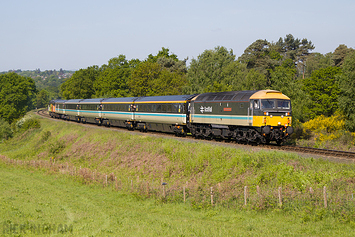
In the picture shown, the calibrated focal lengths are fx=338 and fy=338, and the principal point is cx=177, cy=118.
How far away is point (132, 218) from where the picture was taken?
18.6m

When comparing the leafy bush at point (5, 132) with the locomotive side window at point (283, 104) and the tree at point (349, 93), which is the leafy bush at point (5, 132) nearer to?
the tree at point (349, 93)

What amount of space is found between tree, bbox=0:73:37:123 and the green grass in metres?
87.4

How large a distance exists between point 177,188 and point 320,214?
1062 cm

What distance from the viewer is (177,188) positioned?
23.5 m

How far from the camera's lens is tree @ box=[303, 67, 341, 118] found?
157 feet

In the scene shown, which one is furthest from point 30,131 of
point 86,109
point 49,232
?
point 49,232

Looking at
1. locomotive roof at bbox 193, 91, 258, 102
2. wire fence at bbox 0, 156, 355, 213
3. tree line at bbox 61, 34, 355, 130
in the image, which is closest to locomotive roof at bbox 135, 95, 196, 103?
locomotive roof at bbox 193, 91, 258, 102

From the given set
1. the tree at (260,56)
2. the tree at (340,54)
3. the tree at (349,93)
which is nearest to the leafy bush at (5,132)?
the tree at (260,56)

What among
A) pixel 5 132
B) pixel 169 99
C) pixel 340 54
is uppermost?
pixel 340 54

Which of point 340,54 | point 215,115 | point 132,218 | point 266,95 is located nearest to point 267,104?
point 266,95

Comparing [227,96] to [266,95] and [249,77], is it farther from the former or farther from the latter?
[249,77]

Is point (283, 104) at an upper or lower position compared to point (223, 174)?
upper

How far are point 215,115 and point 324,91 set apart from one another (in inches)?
1012

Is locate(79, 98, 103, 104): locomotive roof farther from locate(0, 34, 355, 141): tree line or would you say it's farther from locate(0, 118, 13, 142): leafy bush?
locate(0, 118, 13, 142): leafy bush
